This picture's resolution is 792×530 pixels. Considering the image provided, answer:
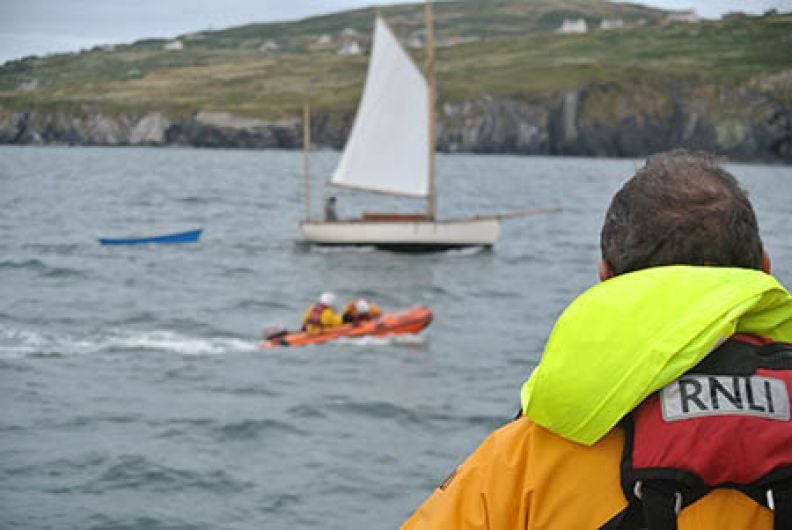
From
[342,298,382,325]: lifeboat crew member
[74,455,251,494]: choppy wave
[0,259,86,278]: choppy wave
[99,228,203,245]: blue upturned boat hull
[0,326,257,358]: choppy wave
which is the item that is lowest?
[99,228,203,245]: blue upturned boat hull

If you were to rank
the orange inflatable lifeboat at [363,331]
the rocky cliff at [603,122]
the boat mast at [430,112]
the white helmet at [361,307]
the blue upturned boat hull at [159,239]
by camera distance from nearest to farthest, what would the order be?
the orange inflatable lifeboat at [363,331] → the white helmet at [361,307] → the boat mast at [430,112] → the blue upturned boat hull at [159,239] → the rocky cliff at [603,122]

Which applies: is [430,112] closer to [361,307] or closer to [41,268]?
[41,268]

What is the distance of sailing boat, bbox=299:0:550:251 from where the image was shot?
53.6 meters

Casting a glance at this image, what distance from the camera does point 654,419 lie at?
2701mm

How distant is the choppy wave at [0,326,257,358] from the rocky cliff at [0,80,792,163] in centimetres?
10872

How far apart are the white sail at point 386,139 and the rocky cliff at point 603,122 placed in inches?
3485

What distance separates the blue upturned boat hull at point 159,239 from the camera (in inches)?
2280

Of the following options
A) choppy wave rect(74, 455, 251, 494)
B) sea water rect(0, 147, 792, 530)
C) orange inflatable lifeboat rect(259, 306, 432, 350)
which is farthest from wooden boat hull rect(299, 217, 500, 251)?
choppy wave rect(74, 455, 251, 494)

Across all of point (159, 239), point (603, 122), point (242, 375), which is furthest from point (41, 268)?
point (603, 122)

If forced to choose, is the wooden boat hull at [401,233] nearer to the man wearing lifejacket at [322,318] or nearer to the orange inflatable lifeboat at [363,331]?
the orange inflatable lifeboat at [363,331]

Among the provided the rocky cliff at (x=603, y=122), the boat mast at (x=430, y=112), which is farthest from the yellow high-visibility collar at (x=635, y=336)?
the rocky cliff at (x=603, y=122)

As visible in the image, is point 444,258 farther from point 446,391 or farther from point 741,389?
point 741,389

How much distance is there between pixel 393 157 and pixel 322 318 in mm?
25947

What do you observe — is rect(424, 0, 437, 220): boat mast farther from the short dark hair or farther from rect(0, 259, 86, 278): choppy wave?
the short dark hair
